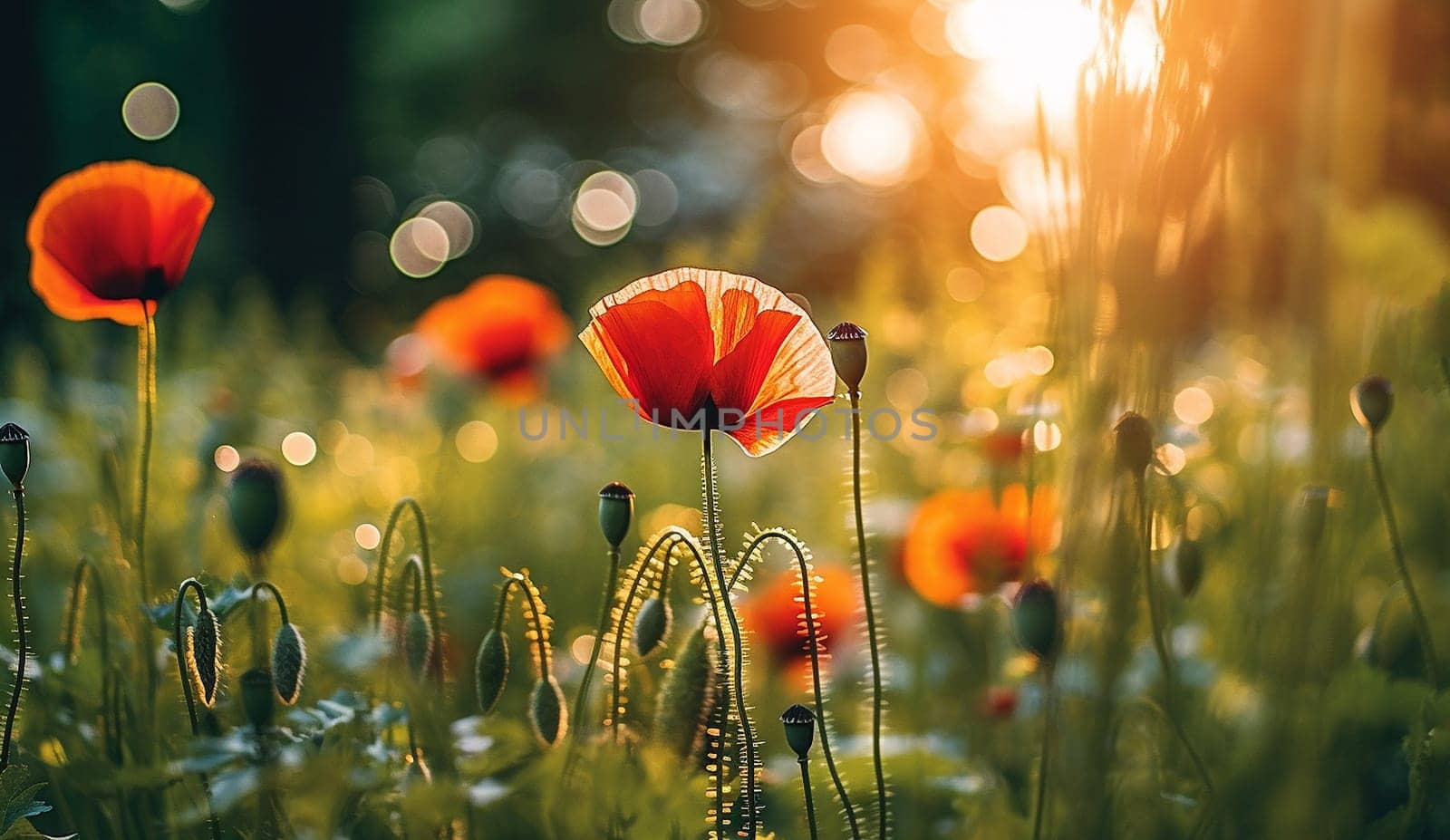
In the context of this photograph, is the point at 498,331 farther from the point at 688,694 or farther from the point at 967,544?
the point at 688,694

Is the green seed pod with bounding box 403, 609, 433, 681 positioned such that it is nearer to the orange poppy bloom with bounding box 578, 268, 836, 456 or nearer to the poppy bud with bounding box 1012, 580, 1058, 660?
the orange poppy bloom with bounding box 578, 268, 836, 456

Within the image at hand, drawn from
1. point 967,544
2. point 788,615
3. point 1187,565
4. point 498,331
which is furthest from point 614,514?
point 498,331

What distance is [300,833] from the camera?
74 centimetres

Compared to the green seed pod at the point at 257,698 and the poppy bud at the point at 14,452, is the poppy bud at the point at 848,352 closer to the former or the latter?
the green seed pod at the point at 257,698

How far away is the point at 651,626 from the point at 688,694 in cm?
6

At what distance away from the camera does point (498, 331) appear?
1.94 m

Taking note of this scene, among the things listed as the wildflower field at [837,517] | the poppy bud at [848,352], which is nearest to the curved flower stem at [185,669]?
the wildflower field at [837,517]

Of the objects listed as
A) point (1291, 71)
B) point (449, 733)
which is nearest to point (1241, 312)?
point (449, 733)

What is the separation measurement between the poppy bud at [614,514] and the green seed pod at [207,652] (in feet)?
0.76

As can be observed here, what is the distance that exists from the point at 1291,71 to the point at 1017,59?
1433mm

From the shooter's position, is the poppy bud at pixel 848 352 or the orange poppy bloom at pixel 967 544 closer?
the poppy bud at pixel 848 352

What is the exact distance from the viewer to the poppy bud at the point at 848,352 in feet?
2.19

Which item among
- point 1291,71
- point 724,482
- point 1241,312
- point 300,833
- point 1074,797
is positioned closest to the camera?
point 1074,797

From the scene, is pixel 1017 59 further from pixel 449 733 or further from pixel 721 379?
pixel 449 733
